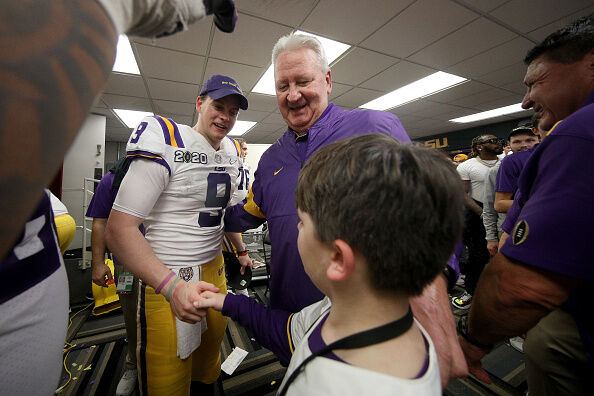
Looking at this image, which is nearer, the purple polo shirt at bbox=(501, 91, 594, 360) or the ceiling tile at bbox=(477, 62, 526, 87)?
the purple polo shirt at bbox=(501, 91, 594, 360)

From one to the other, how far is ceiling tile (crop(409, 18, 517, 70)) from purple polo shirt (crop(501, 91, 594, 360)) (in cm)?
283

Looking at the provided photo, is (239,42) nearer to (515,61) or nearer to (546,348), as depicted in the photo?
(546,348)

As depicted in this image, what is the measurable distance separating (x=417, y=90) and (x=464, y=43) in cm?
152

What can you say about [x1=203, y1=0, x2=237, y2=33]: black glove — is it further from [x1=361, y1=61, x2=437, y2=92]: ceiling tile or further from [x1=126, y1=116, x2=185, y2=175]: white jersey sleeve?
[x1=361, y1=61, x2=437, y2=92]: ceiling tile

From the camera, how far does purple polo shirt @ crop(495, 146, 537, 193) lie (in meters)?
2.13

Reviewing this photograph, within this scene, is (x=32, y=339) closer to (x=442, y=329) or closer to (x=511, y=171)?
(x=442, y=329)

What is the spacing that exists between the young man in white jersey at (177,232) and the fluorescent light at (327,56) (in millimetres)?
1661

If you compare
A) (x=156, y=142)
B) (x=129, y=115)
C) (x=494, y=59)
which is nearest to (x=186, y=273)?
(x=156, y=142)

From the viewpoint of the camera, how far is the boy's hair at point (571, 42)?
3.12ft

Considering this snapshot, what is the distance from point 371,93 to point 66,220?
4.67m

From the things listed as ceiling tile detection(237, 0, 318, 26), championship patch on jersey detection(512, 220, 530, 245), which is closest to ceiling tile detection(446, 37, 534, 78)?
ceiling tile detection(237, 0, 318, 26)

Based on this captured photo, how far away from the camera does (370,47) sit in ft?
9.77

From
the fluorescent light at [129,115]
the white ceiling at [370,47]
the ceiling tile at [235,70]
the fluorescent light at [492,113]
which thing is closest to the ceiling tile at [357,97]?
the white ceiling at [370,47]

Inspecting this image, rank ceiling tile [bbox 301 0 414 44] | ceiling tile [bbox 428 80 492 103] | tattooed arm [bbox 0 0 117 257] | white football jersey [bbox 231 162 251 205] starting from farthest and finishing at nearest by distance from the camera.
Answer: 1. ceiling tile [bbox 428 80 492 103]
2. ceiling tile [bbox 301 0 414 44]
3. white football jersey [bbox 231 162 251 205]
4. tattooed arm [bbox 0 0 117 257]
